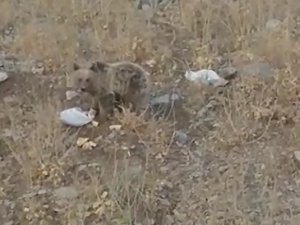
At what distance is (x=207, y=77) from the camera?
13.6 ft

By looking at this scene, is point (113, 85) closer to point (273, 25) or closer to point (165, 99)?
point (165, 99)

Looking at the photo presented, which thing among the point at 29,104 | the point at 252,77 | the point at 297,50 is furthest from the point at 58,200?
the point at 297,50

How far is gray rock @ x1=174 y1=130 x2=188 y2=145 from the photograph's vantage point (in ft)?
11.9

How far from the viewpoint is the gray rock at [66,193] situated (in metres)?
3.24

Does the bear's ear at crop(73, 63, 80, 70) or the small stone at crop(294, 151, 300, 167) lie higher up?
the bear's ear at crop(73, 63, 80, 70)

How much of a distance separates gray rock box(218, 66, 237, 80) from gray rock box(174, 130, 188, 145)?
62 centimetres

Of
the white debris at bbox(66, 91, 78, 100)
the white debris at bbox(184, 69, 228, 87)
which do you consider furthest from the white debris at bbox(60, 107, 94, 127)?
the white debris at bbox(184, 69, 228, 87)

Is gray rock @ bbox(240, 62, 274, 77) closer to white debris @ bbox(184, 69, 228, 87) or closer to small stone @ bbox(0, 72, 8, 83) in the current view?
white debris @ bbox(184, 69, 228, 87)

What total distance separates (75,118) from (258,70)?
113cm

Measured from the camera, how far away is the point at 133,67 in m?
3.85

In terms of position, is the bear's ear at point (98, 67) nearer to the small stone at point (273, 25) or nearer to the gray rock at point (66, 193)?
the gray rock at point (66, 193)

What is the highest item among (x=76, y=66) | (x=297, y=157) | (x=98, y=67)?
(x=98, y=67)

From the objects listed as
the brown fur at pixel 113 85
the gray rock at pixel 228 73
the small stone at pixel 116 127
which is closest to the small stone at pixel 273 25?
the gray rock at pixel 228 73

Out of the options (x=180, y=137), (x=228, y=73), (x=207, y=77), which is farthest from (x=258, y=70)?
(x=180, y=137)
